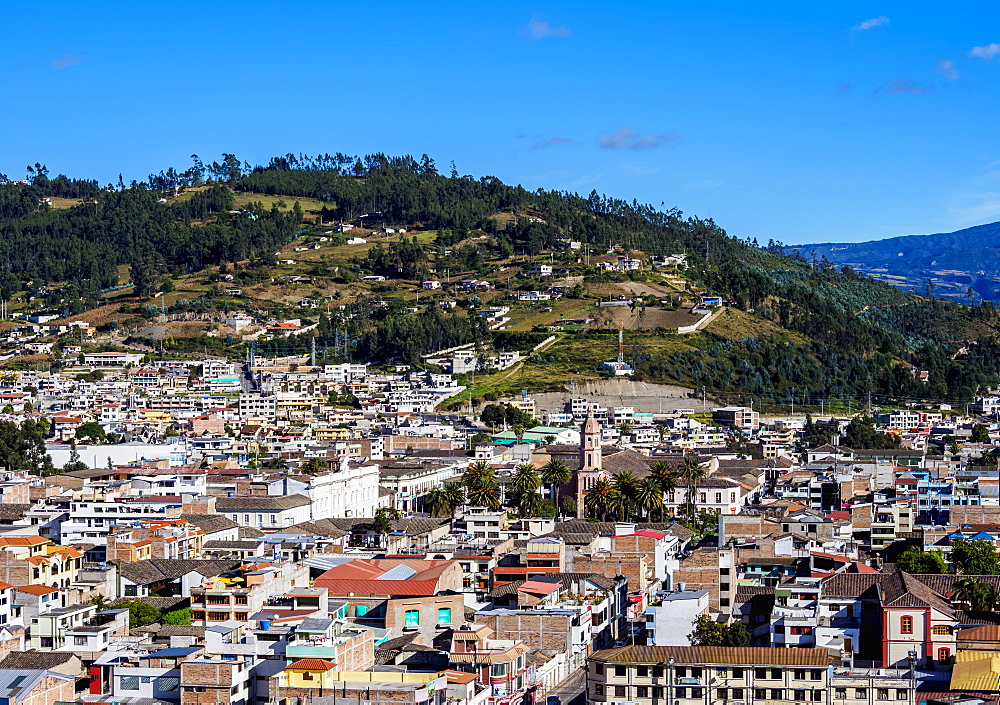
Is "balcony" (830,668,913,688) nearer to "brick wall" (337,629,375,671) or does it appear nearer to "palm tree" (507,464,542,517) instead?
"brick wall" (337,629,375,671)

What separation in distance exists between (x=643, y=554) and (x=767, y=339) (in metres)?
72.3

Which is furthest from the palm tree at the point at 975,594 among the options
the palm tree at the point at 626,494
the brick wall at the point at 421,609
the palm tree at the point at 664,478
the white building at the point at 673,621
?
the palm tree at the point at 664,478

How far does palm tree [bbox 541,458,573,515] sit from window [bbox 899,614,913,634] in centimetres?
3491

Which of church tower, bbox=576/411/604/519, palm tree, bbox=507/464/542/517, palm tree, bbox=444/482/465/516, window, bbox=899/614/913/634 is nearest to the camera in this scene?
window, bbox=899/614/913/634

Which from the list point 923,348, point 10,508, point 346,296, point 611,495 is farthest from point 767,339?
point 10,508

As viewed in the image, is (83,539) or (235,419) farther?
(235,419)

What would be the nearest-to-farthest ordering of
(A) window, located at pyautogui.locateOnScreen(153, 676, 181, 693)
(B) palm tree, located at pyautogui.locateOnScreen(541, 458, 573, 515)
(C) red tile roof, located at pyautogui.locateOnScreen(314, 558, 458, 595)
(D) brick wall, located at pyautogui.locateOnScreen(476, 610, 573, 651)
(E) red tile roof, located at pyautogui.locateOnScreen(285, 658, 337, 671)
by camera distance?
(E) red tile roof, located at pyautogui.locateOnScreen(285, 658, 337, 671) → (A) window, located at pyautogui.locateOnScreen(153, 676, 181, 693) → (D) brick wall, located at pyautogui.locateOnScreen(476, 610, 573, 651) → (C) red tile roof, located at pyautogui.locateOnScreen(314, 558, 458, 595) → (B) palm tree, located at pyautogui.locateOnScreen(541, 458, 573, 515)

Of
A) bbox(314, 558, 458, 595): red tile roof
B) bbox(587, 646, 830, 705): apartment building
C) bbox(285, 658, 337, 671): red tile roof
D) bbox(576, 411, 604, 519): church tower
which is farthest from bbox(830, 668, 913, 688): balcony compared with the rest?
bbox(576, 411, 604, 519): church tower

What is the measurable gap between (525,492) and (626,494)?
4076mm

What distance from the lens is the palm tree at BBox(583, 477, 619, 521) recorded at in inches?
2606

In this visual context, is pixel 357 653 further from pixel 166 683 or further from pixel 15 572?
pixel 15 572

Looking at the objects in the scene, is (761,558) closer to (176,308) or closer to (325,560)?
(325,560)

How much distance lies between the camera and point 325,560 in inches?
A: 1871

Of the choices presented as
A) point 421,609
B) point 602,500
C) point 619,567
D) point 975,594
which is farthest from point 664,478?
point 421,609
